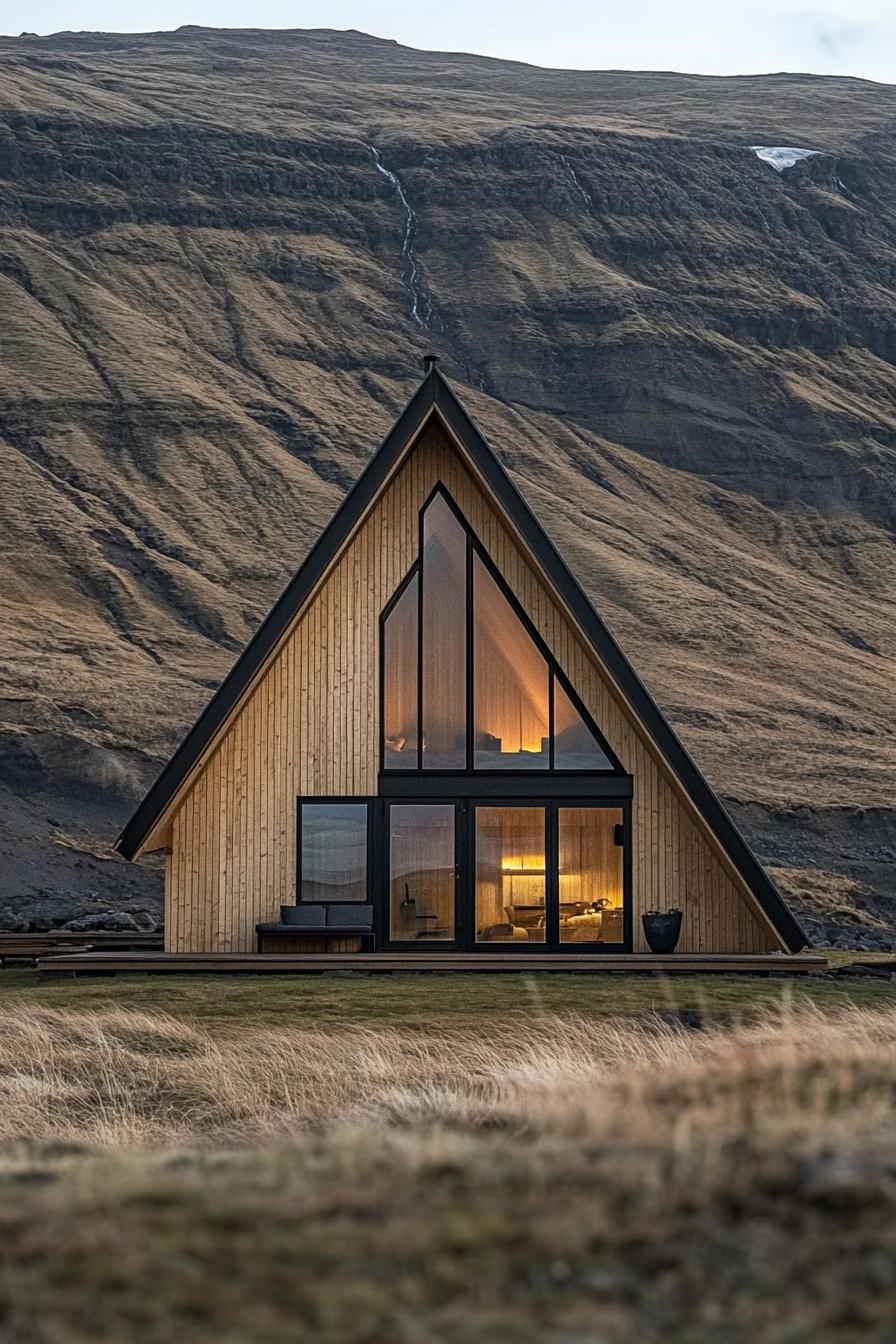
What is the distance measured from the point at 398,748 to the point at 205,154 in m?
89.9

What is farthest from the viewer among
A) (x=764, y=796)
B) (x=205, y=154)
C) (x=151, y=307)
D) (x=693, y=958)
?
(x=205, y=154)

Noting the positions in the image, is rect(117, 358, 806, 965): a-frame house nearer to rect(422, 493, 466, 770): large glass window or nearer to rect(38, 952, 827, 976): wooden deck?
rect(422, 493, 466, 770): large glass window

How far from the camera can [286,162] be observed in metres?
103

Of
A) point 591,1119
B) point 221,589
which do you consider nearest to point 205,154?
point 221,589

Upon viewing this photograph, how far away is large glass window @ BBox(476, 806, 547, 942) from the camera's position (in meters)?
18.9

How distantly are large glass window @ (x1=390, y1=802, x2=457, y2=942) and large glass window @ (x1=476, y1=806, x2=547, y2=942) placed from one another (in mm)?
335

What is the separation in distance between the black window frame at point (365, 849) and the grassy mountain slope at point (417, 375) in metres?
16.8

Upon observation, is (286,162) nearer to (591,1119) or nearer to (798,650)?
(798,650)

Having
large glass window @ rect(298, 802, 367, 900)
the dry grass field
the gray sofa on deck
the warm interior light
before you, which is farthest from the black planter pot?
the dry grass field

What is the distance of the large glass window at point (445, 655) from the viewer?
62.5 feet

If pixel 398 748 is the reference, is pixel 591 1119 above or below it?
below

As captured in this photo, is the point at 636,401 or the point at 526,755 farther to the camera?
the point at 636,401

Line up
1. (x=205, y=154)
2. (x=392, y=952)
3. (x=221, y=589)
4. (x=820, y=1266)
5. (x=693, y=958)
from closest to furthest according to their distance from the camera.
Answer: (x=820, y=1266) < (x=693, y=958) < (x=392, y=952) < (x=221, y=589) < (x=205, y=154)

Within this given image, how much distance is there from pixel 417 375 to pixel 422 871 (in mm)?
68821
